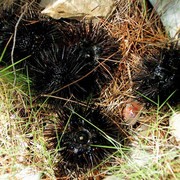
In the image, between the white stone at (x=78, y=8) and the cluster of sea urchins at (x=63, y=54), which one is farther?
the white stone at (x=78, y=8)

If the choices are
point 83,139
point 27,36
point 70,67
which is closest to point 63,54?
point 70,67

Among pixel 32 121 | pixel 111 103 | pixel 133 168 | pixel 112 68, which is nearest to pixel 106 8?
pixel 112 68

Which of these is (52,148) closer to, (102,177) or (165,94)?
(102,177)

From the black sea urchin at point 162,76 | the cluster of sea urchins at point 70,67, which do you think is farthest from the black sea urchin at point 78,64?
the black sea urchin at point 162,76

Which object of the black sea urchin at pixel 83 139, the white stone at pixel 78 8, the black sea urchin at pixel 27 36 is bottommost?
the black sea urchin at pixel 83 139

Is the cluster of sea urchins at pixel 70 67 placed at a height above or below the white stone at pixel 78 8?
below

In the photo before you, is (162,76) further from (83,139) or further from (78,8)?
(78,8)

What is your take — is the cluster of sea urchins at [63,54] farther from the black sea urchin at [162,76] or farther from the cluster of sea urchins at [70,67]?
the black sea urchin at [162,76]
